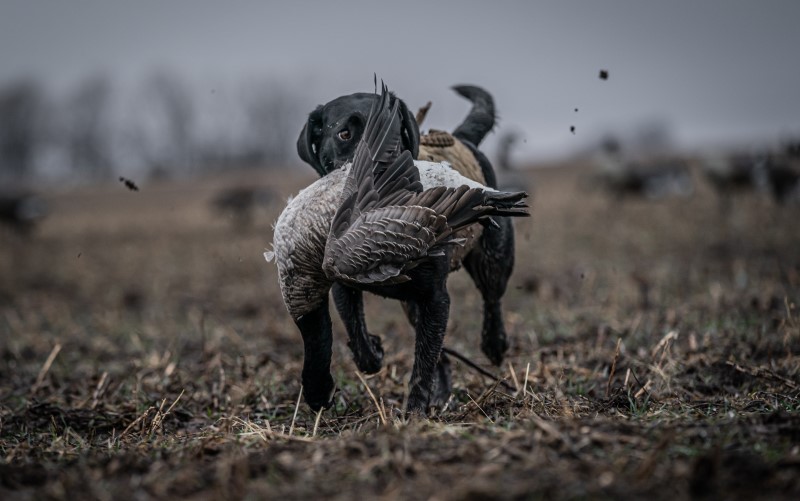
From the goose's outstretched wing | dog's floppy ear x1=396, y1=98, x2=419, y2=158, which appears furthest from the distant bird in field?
the goose's outstretched wing

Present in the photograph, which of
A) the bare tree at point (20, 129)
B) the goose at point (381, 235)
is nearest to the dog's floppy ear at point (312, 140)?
the goose at point (381, 235)

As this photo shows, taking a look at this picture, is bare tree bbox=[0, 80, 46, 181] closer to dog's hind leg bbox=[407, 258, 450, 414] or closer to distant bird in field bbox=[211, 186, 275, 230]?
distant bird in field bbox=[211, 186, 275, 230]

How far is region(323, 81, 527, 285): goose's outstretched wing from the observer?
11.2ft

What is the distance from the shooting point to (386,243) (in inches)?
134

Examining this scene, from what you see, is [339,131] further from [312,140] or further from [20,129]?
[20,129]

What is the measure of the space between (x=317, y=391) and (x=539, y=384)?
1.63 meters

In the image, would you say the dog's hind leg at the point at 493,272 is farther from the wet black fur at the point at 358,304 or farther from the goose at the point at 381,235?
the goose at the point at 381,235

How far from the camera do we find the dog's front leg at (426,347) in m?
4.12

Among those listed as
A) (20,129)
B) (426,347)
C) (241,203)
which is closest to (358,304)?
(426,347)

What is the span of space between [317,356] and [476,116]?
259cm

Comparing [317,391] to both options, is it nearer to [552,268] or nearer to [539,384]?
[539,384]

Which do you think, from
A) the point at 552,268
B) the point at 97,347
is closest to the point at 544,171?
the point at 552,268

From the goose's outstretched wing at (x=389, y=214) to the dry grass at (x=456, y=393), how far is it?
32.3 inches

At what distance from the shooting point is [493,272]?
5.30 metres
